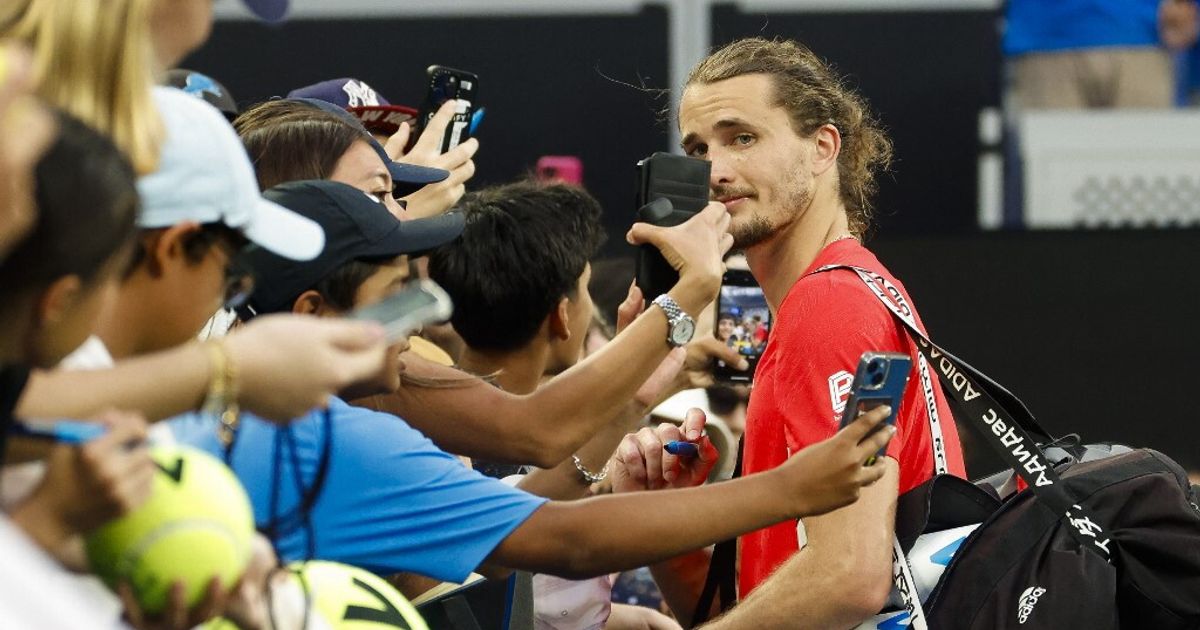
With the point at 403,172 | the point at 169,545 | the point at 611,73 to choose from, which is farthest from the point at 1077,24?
the point at 169,545

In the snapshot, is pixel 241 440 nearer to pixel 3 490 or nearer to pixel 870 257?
pixel 3 490

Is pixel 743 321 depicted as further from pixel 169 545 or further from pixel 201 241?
pixel 169 545

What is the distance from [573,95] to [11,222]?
472 centimetres

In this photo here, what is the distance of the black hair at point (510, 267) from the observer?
12.0ft

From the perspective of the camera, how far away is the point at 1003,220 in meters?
6.15

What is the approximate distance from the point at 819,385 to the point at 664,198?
0.40 meters

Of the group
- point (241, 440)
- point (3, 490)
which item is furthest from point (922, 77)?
point (3, 490)

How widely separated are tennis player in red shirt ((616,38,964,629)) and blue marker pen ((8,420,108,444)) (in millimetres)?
1288

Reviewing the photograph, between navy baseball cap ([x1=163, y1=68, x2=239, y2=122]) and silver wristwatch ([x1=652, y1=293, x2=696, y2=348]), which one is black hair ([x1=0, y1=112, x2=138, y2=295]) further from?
navy baseball cap ([x1=163, y1=68, x2=239, y2=122])

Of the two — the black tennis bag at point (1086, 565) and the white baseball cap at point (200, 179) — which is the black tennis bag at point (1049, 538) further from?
the white baseball cap at point (200, 179)

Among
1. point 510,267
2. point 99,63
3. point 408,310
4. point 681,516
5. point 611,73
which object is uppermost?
point 99,63

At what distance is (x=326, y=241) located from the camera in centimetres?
248

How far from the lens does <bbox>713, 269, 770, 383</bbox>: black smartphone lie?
3.49 meters

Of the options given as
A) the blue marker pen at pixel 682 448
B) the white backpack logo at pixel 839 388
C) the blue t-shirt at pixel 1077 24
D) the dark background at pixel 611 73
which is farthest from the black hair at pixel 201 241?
the blue t-shirt at pixel 1077 24
